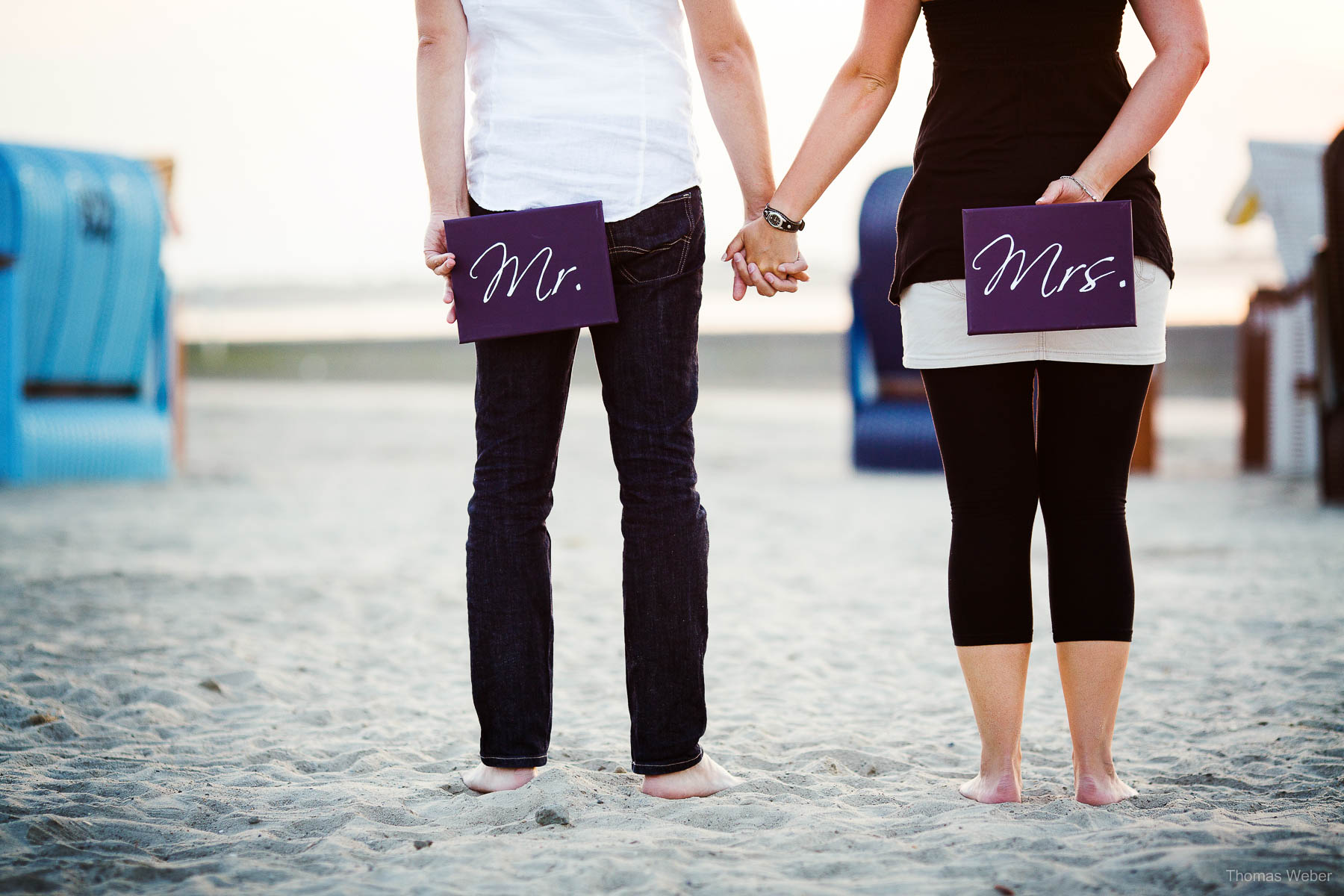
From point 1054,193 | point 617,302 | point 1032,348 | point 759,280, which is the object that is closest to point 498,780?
point 617,302

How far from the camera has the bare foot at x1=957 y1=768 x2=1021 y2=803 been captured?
1725mm

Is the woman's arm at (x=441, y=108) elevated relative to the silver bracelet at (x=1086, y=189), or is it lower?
elevated

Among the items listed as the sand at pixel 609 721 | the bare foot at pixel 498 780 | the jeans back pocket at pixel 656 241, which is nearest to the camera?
the sand at pixel 609 721

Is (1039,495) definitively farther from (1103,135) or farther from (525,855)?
(525,855)

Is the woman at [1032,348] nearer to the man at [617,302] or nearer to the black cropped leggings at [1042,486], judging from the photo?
the black cropped leggings at [1042,486]

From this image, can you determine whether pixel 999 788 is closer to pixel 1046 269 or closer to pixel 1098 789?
pixel 1098 789

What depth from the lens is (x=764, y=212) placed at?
1.79 m

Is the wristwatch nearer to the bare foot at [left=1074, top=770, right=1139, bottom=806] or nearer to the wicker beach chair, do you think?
the bare foot at [left=1074, top=770, right=1139, bottom=806]

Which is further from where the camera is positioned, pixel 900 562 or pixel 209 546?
pixel 209 546

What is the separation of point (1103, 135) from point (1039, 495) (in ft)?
1.70

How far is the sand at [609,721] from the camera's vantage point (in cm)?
149

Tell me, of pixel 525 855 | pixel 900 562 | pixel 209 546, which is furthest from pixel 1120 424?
pixel 209 546

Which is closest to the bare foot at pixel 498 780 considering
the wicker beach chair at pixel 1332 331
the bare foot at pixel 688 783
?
the bare foot at pixel 688 783

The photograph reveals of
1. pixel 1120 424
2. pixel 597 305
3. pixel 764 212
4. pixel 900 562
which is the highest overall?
pixel 764 212
